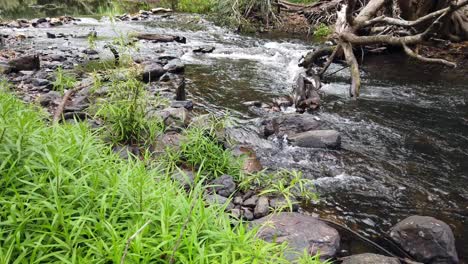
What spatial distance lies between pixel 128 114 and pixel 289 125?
2731 mm

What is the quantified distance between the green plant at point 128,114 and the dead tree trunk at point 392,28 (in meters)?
4.24

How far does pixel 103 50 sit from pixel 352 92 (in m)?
7.30

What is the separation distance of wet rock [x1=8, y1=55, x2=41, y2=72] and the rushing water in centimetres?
335

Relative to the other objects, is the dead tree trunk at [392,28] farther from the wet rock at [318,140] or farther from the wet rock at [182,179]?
the wet rock at [182,179]

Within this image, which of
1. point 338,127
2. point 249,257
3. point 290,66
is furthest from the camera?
point 290,66

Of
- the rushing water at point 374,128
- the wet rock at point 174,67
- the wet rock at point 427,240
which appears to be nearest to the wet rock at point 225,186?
the rushing water at point 374,128

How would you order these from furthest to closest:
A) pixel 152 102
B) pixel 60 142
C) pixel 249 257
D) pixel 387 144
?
pixel 387 144 → pixel 152 102 → pixel 60 142 → pixel 249 257

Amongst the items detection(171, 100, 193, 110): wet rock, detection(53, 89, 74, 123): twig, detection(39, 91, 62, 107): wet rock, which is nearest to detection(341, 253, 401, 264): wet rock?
detection(53, 89, 74, 123): twig

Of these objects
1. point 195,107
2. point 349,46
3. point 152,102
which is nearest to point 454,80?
point 349,46

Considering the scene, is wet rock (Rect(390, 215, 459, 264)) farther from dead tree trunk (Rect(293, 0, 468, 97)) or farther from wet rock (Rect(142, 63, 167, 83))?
wet rock (Rect(142, 63, 167, 83))

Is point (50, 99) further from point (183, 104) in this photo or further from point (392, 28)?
point (392, 28)

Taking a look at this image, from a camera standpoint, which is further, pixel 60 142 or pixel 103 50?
pixel 103 50

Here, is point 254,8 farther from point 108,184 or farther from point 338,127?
point 108,184

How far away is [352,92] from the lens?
6.99 m
